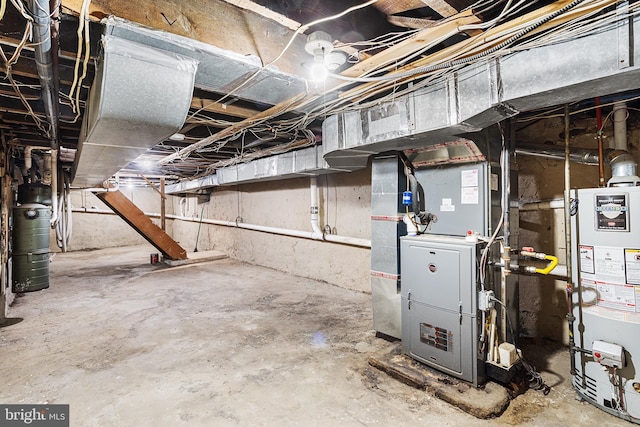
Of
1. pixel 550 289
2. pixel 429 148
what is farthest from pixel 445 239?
pixel 550 289

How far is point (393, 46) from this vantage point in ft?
5.51

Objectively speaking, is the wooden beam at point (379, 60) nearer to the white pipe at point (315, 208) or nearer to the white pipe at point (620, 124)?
the white pipe at point (620, 124)

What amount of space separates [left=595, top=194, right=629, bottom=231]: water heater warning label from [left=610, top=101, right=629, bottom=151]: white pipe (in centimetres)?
62

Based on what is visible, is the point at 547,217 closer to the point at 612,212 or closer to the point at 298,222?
the point at 612,212

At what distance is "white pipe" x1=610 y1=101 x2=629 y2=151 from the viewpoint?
2.08 meters

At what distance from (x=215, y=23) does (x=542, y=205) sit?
270cm

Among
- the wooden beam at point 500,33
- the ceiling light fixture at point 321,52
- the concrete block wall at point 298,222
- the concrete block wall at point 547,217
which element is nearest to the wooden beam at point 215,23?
the ceiling light fixture at point 321,52

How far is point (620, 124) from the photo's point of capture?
2.10m

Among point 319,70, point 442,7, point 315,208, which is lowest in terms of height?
point 315,208

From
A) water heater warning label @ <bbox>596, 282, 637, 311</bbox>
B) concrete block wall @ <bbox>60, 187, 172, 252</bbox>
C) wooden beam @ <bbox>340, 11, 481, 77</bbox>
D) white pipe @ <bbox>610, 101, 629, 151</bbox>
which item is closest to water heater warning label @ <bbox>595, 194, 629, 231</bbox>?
water heater warning label @ <bbox>596, 282, 637, 311</bbox>

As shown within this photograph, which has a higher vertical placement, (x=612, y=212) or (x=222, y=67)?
(x=222, y=67)

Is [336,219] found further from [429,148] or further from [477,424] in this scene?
[477,424]

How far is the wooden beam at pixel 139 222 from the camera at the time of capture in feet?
18.3

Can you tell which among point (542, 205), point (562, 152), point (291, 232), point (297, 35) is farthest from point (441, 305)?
point (291, 232)
